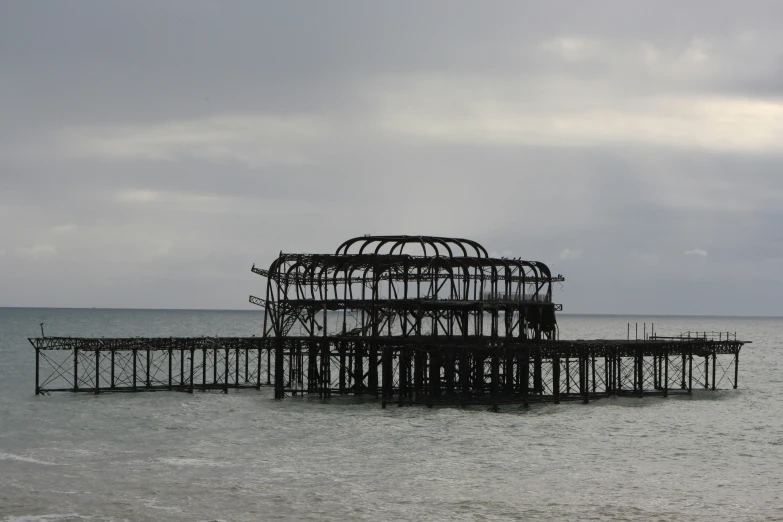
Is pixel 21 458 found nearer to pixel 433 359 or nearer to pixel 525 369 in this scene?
pixel 433 359

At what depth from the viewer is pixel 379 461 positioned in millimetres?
43438

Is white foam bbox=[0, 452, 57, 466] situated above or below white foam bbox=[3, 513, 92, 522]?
above

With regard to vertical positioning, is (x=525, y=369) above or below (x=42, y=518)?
above

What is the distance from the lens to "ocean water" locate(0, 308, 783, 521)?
34.8 m

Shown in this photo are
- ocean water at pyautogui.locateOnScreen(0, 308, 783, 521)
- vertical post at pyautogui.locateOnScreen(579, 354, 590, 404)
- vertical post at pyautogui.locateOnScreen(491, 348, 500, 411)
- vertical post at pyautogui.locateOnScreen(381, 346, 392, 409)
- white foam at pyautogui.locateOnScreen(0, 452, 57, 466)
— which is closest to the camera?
ocean water at pyautogui.locateOnScreen(0, 308, 783, 521)

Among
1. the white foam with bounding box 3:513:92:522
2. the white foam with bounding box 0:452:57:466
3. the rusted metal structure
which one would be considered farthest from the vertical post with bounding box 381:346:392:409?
the white foam with bounding box 3:513:92:522

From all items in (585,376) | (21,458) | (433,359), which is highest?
(433,359)

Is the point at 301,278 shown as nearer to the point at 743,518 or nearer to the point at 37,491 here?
the point at 37,491

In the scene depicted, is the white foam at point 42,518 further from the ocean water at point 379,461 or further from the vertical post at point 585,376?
the vertical post at point 585,376

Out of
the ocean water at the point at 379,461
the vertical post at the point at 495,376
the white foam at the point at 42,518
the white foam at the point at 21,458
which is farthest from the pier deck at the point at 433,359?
the white foam at the point at 42,518

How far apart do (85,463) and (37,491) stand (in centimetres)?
575

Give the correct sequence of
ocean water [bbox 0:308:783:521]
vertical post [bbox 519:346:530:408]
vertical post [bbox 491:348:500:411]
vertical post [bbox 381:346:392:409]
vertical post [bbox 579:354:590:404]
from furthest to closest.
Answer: vertical post [bbox 579:354:590:404] → vertical post [bbox 381:346:392:409] → vertical post [bbox 519:346:530:408] → vertical post [bbox 491:348:500:411] → ocean water [bbox 0:308:783:521]

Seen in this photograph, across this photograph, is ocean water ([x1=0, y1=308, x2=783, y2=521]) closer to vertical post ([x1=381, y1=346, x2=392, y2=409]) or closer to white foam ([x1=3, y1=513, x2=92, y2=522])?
white foam ([x1=3, y1=513, x2=92, y2=522])

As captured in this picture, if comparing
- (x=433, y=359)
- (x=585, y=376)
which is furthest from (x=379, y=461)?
(x=585, y=376)
